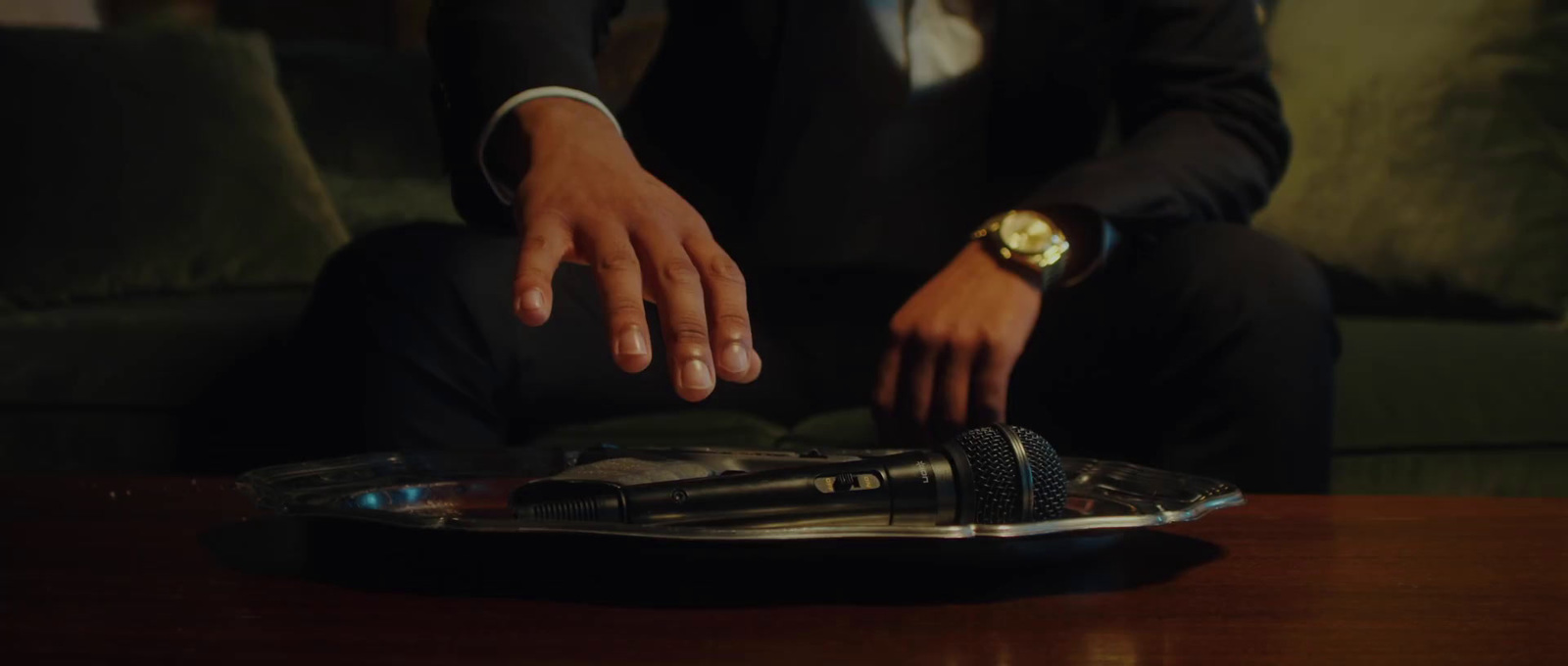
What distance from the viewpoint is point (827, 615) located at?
0.38 meters

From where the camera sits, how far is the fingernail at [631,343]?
0.49 metres

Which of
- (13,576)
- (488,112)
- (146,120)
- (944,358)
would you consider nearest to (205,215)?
(146,120)

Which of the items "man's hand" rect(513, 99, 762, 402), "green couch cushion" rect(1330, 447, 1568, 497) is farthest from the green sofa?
"man's hand" rect(513, 99, 762, 402)

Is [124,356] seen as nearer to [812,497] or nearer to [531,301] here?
[531,301]

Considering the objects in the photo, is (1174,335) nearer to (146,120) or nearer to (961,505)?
(961,505)

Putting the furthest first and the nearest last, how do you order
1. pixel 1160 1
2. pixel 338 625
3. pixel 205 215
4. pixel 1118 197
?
pixel 205 215
pixel 1160 1
pixel 1118 197
pixel 338 625

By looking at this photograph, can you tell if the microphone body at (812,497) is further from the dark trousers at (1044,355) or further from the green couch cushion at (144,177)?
the green couch cushion at (144,177)

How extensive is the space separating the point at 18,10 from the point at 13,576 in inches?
82.4

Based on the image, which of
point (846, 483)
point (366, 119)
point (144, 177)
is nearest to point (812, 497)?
point (846, 483)

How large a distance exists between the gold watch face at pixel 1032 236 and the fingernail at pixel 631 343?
0.41 m

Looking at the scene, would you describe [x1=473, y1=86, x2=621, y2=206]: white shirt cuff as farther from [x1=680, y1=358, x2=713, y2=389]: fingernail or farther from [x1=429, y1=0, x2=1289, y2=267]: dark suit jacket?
[x1=680, y1=358, x2=713, y2=389]: fingernail

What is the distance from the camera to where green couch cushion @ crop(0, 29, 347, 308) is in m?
1.34

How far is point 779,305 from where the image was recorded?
0.95 meters

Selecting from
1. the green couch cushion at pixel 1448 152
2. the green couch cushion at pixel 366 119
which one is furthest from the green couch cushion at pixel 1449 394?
the green couch cushion at pixel 366 119
